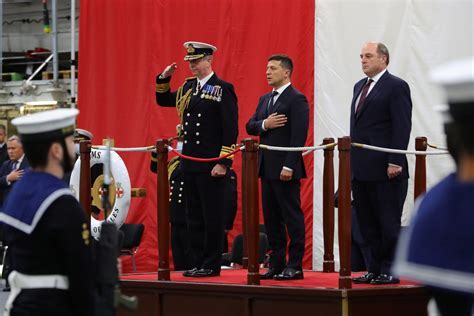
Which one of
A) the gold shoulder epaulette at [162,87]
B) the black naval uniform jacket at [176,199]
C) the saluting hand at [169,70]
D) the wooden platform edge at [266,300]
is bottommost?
the wooden platform edge at [266,300]

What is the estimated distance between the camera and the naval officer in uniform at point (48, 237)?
15.0 feet

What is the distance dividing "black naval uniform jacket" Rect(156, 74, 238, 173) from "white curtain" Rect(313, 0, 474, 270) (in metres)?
2.94

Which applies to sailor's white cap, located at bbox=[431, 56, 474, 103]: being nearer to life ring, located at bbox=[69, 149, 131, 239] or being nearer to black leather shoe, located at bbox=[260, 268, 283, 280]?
black leather shoe, located at bbox=[260, 268, 283, 280]

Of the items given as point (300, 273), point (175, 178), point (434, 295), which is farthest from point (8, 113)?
point (434, 295)

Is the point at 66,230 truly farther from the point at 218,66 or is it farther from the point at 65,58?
the point at 65,58

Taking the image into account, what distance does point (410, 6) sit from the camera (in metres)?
11.5

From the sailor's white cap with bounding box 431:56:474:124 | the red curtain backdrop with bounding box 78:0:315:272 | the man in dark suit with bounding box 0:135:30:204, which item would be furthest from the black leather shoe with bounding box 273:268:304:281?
the sailor's white cap with bounding box 431:56:474:124

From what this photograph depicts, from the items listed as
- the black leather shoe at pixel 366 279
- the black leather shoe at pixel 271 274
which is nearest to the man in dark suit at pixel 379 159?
the black leather shoe at pixel 366 279

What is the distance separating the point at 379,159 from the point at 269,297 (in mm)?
1354

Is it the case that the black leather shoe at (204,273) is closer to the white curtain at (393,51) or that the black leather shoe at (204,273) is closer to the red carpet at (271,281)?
the red carpet at (271,281)

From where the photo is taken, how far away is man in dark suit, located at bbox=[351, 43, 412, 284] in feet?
26.1

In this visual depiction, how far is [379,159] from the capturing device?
8.04 metres

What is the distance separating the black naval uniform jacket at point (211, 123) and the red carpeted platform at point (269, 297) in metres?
1.00

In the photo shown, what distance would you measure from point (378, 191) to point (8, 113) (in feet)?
44.9
